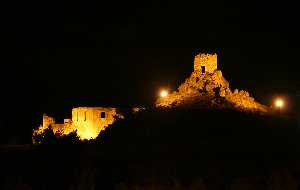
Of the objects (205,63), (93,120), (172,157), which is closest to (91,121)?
(93,120)

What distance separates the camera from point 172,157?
4772 cm

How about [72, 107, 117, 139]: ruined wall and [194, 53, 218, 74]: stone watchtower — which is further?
[194, 53, 218, 74]: stone watchtower

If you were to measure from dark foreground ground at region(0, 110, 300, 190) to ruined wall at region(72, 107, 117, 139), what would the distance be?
197 inches

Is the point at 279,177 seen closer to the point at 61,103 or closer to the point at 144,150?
the point at 144,150

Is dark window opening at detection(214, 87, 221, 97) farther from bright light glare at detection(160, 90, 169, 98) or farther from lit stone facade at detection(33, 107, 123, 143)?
lit stone facade at detection(33, 107, 123, 143)

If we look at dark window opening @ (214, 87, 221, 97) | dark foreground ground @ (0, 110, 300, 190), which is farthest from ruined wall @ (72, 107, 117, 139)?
dark window opening @ (214, 87, 221, 97)

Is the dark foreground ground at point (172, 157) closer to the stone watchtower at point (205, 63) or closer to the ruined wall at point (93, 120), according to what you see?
the ruined wall at point (93, 120)

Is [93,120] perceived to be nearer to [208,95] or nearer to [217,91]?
[208,95]

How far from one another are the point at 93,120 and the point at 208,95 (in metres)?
10.2

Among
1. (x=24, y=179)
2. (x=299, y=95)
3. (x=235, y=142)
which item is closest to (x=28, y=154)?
(x=24, y=179)

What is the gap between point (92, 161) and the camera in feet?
161

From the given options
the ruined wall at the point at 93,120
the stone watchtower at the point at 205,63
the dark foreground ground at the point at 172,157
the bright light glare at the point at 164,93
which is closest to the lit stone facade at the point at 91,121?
the ruined wall at the point at 93,120

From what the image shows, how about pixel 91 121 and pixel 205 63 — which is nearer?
pixel 91 121

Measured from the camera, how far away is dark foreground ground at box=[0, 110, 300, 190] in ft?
153
